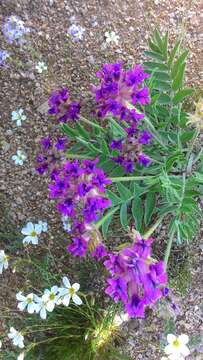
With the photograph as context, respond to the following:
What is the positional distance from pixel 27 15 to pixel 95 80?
29.2 inches

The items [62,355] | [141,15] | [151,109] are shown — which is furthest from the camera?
[141,15]

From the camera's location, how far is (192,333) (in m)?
3.16

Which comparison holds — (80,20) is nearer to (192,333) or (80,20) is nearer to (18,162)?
(18,162)

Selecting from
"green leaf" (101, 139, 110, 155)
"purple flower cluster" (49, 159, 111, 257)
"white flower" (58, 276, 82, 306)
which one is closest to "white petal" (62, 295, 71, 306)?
"white flower" (58, 276, 82, 306)

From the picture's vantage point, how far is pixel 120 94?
2.24 m

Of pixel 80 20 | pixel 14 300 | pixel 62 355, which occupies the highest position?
pixel 80 20

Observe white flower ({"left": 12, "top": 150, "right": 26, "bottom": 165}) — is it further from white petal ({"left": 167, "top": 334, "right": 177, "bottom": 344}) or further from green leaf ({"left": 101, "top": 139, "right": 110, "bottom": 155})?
white petal ({"left": 167, "top": 334, "right": 177, "bottom": 344})

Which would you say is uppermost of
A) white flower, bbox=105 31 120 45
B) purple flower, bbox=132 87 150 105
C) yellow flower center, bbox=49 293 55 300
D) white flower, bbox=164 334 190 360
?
white flower, bbox=105 31 120 45

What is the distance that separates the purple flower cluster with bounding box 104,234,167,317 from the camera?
72.6 inches

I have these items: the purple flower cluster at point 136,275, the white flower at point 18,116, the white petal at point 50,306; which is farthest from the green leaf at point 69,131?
the purple flower cluster at point 136,275

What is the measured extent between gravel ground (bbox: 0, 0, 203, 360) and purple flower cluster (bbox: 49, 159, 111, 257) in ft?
4.13

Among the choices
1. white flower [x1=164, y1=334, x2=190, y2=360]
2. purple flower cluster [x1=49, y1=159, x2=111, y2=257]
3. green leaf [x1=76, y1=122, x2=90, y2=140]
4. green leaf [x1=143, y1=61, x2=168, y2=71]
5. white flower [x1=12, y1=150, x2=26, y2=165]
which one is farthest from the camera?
white flower [x1=12, y1=150, x2=26, y2=165]

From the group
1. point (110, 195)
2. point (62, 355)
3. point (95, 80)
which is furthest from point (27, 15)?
point (62, 355)

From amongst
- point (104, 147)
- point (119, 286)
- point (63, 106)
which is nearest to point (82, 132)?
point (104, 147)
